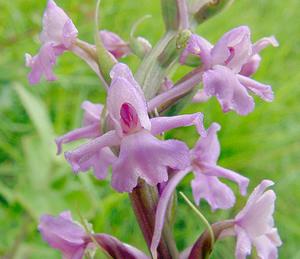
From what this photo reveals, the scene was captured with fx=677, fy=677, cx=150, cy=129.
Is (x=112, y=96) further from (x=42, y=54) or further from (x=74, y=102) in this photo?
(x=74, y=102)

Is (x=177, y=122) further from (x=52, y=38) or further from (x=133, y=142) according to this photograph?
(x=52, y=38)

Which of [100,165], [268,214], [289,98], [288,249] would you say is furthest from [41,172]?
[289,98]

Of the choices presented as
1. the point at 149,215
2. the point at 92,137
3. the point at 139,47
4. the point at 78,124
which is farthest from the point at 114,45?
the point at 78,124

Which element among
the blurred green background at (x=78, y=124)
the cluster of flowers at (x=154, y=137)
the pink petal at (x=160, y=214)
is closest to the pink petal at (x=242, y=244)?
the cluster of flowers at (x=154, y=137)

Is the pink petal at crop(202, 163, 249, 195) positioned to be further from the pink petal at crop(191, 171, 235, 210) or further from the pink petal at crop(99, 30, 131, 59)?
the pink petal at crop(99, 30, 131, 59)

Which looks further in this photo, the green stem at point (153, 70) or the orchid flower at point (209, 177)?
the orchid flower at point (209, 177)

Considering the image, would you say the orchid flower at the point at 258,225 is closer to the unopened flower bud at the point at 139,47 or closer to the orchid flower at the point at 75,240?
the orchid flower at the point at 75,240
